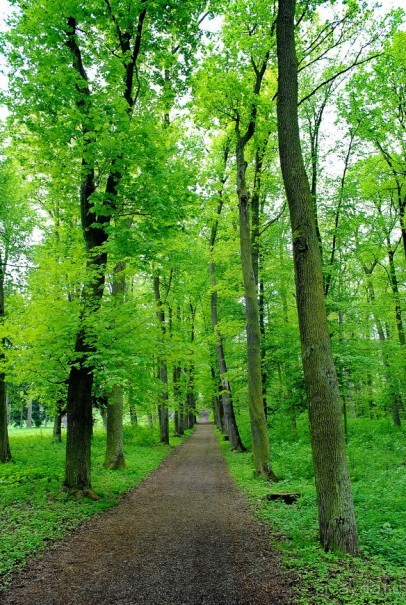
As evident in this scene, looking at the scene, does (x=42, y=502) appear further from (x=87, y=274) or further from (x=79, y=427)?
(x=87, y=274)

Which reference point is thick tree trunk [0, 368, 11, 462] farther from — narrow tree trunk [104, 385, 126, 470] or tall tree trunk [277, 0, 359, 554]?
tall tree trunk [277, 0, 359, 554]

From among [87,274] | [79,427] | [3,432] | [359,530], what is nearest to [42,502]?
[79,427]

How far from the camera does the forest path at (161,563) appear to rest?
4059 mm

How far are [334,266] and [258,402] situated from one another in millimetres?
6485

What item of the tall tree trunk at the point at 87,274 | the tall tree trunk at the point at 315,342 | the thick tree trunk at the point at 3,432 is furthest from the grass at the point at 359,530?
the thick tree trunk at the point at 3,432

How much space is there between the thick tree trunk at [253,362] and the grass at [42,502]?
3521mm

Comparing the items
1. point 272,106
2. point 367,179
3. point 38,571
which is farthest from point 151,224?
point 367,179

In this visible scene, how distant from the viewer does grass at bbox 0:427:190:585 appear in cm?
555

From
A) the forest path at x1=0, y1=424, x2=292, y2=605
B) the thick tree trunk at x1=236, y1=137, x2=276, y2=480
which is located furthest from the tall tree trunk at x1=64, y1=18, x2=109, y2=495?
the thick tree trunk at x1=236, y1=137, x2=276, y2=480

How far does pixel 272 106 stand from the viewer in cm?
1111

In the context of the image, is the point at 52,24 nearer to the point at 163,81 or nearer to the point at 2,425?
the point at 163,81

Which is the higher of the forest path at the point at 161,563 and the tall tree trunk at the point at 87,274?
the tall tree trunk at the point at 87,274

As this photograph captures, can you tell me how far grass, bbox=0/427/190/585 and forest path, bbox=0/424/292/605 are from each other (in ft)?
0.94

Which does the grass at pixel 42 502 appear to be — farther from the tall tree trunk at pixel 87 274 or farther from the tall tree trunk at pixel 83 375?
the tall tree trunk at pixel 87 274
